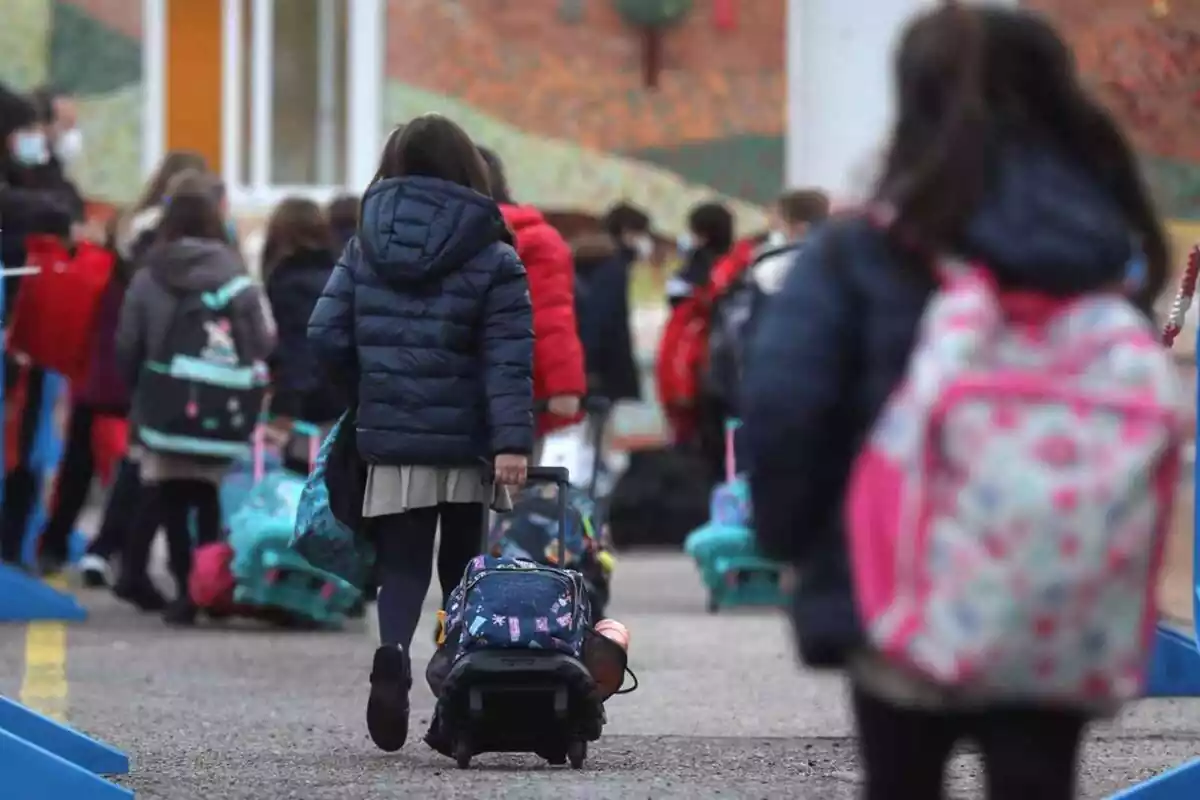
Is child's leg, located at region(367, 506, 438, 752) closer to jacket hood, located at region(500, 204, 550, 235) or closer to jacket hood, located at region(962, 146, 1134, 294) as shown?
jacket hood, located at region(500, 204, 550, 235)

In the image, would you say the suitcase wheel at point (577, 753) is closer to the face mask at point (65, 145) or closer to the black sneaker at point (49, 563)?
the black sneaker at point (49, 563)

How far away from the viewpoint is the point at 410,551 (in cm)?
768

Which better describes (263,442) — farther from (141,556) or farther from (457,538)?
(457,538)

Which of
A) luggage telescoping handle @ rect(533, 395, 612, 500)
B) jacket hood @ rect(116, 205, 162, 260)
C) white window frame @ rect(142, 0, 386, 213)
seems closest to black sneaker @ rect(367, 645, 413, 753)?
luggage telescoping handle @ rect(533, 395, 612, 500)

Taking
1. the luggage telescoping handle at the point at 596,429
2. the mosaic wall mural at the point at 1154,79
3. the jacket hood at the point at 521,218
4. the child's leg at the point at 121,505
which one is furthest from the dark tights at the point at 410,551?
the mosaic wall mural at the point at 1154,79

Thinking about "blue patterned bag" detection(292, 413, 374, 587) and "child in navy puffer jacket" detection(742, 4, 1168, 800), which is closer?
"child in navy puffer jacket" detection(742, 4, 1168, 800)

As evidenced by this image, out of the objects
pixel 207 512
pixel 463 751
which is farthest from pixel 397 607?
pixel 207 512

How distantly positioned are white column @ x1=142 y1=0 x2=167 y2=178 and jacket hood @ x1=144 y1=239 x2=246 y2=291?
28.3 feet

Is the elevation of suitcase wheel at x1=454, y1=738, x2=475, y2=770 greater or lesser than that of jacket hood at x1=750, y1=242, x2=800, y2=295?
lesser

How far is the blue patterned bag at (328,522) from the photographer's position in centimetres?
763

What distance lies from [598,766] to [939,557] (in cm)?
375

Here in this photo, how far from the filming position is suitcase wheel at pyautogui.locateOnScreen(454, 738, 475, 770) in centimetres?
725

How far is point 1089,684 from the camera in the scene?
3.80 m

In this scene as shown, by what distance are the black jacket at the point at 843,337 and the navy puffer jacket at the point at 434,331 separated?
3435mm
